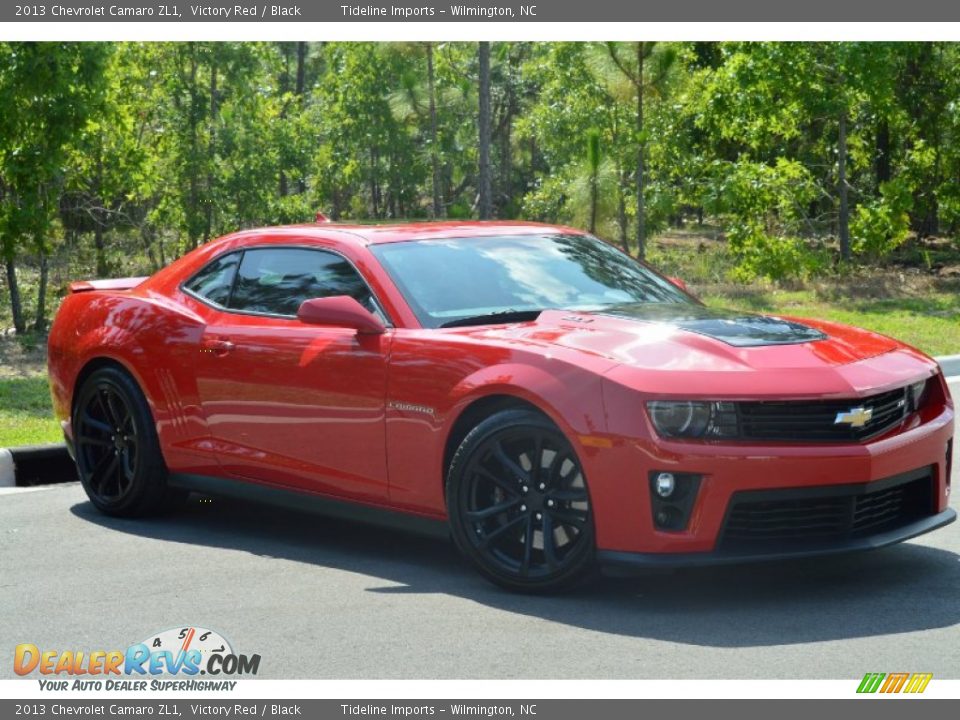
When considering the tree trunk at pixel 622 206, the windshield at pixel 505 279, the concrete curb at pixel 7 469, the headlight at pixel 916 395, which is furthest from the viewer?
the tree trunk at pixel 622 206

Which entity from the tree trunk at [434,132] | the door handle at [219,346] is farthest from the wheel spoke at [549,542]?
the tree trunk at [434,132]

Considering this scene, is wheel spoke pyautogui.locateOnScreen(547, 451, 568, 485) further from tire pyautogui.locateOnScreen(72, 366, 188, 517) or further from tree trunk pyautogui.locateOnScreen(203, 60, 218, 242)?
tree trunk pyautogui.locateOnScreen(203, 60, 218, 242)

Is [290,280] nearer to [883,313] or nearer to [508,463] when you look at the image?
[508,463]

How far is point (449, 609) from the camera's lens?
608 cm

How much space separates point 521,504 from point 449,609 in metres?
0.50

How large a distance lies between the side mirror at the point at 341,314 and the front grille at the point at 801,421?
1759mm

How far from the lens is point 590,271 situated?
7.38 metres

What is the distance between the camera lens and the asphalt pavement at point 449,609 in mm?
5320

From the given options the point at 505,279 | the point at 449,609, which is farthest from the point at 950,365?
the point at 449,609

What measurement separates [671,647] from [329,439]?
2.11 m

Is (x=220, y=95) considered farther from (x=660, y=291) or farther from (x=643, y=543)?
(x=643, y=543)

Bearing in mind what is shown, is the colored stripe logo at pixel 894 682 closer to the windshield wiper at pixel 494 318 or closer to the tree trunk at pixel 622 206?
the windshield wiper at pixel 494 318

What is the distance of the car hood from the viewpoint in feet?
19.2

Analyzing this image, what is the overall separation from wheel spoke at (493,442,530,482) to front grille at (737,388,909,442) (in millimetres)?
896
